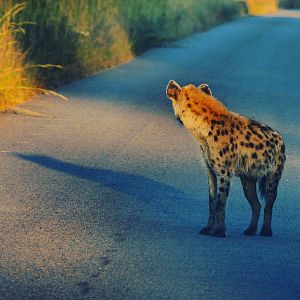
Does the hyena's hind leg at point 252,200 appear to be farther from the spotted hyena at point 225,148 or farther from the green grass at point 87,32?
the green grass at point 87,32

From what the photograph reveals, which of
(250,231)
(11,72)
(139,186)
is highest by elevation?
(250,231)

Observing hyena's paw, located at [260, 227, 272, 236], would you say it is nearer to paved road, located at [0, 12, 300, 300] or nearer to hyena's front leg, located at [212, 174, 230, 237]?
paved road, located at [0, 12, 300, 300]

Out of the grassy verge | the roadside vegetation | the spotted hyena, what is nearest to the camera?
the spotted hyena

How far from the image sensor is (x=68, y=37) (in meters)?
15.8

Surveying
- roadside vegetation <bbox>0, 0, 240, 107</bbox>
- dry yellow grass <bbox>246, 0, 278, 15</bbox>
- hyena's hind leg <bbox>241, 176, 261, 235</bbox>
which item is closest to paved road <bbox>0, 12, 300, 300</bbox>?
hyena's hind leg <bbox>241, 176, 261, 235</bbox>

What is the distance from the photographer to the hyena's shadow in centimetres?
750

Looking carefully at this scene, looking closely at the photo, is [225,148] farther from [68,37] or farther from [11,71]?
[68,37]

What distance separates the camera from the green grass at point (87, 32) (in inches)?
580

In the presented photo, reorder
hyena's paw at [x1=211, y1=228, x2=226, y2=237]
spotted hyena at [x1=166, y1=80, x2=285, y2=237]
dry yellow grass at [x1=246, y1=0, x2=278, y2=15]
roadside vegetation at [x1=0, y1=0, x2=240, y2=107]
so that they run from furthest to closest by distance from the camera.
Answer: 1. dry yellow grass at [x1=246, y1=0, x2=278, y2=15]
2. roadside vegetation at [x1=0, y1=0, x2=240, y2=107]
3. spotted hyena at [x1=166, y1=80, x2=285, y2=237]
4. hyena's paw at [x1=211, y1=228, x2=226, y2=237]

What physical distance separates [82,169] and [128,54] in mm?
10586

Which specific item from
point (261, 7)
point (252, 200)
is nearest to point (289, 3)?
point (261, 7)

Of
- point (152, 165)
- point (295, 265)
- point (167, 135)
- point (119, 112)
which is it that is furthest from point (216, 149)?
point (119, 112)

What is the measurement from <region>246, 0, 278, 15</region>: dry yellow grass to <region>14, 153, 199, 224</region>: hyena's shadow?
38.5 metres

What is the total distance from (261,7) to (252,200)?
147 ft
